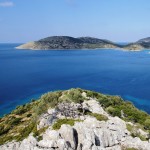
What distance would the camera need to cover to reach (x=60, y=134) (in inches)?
1212

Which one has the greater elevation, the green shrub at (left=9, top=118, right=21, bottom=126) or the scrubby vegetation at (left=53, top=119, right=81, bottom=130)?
the scrubby vegetation at (left=53, top=119, right=81, bottom=130)

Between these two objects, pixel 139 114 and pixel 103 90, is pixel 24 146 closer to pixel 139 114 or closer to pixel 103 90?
pixel 139 114

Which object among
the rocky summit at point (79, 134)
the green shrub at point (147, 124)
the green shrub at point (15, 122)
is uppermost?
the rocky summit at point (79, 134)

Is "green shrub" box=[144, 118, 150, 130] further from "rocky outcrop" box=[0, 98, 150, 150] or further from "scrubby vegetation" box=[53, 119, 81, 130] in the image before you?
"scrubby vegetation" box=[53, 119, 81, 130]

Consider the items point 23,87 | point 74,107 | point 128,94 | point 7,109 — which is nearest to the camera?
point 74,107

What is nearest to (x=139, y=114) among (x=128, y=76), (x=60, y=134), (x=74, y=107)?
(x=74, y=107)

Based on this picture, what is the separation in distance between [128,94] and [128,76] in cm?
4293

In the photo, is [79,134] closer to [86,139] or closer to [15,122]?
[86,139]

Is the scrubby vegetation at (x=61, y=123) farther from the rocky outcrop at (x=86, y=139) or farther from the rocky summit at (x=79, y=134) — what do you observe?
the rocky outcrop at (x=86, y=139)

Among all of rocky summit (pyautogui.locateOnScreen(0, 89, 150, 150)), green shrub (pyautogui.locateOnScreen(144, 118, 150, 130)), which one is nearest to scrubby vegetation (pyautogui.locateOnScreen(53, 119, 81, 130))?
rocky summit (pyautogui.locateOnScreen(0, 89, 150, 150))

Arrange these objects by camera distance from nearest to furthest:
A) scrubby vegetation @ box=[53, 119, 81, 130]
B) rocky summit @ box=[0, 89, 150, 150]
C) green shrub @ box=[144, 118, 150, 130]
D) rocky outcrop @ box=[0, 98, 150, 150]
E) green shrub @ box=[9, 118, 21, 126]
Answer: rocky outcrop @ box=[0, 98, 150, 150] < rocky summit @ box=[0, 89, 150, 150] < scrubby vegetation @ box=[53, 119, 81, 130] < green shrub @ box=[144, 118, 150, 130] < green shrub @ box=[9, 118, 21, 126]

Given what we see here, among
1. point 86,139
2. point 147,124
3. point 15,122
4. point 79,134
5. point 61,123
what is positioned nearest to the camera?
point 86,139

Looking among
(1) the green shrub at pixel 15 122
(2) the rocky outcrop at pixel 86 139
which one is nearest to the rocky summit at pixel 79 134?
(2) the rocky outcrop at pixel 86 139

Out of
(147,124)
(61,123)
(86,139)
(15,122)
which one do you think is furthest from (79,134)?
(15,122)
